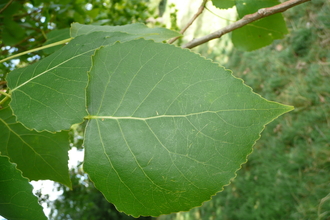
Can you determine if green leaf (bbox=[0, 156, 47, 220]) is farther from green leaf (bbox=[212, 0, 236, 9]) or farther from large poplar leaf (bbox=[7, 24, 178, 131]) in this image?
green leaf (bbox=[212, 0, 236, 9])

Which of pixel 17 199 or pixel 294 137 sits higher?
pixel 17 199

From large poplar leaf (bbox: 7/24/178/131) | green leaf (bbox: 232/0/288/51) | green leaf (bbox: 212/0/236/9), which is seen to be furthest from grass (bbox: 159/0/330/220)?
large poplar leaf (bbox: 7/24/178/131)

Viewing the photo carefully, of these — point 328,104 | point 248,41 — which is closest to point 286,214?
point 328,104

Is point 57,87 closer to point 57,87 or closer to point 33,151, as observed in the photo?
point 57,87

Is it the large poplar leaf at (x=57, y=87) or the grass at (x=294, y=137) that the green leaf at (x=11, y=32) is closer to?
the large poplar leaf at (x=57, y=87)

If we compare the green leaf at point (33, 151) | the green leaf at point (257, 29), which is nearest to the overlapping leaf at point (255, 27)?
the green leaf at point (257, 29)

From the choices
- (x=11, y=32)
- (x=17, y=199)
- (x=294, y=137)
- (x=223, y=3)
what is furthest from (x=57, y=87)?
(x=294, y=137)
